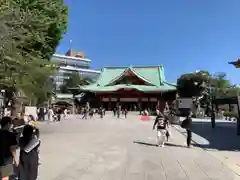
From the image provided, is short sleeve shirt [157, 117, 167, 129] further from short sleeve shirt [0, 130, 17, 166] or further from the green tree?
the green tree

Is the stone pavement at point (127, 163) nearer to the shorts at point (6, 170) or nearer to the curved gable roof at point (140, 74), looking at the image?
the shorts at point (6, 170)

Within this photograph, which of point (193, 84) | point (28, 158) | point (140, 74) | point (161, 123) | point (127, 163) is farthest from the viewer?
point (140, 74)

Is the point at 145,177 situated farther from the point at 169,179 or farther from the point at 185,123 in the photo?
the point at 185,123

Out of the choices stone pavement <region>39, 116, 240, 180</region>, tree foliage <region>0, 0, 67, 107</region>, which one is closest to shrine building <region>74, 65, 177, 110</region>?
tree foliage <region>0, 0, 67, 107</region>

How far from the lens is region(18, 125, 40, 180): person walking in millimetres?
5738

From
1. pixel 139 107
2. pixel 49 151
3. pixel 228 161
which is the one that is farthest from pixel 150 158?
pixel 139 107

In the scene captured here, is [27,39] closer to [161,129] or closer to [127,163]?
[127,163]

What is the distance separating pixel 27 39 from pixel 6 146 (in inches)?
239

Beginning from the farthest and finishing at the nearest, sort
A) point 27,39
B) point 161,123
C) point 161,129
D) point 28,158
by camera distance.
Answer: point 161,123 → point 161,129 → point 27,39 → point 28,158

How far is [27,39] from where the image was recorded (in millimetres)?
11148

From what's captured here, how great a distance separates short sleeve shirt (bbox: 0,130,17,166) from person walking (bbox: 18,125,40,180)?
0.57 feet

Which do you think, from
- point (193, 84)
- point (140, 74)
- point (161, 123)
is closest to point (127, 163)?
point (161, 123)

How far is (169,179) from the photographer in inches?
318

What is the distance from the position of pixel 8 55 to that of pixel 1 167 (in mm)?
4391
